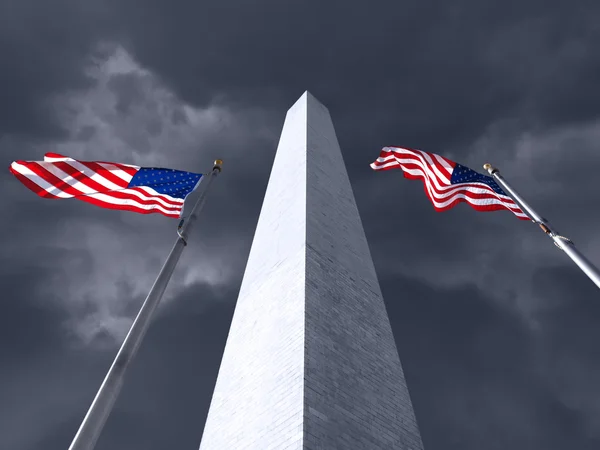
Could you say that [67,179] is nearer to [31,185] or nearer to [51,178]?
[51,178]

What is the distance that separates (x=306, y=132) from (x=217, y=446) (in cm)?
1313

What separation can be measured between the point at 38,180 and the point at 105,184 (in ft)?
3.70

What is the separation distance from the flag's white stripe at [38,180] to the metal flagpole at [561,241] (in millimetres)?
9770

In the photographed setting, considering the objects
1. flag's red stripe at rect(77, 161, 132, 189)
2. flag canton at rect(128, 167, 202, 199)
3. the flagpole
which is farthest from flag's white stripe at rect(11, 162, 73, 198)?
the flagpole

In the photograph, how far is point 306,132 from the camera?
19109 mm

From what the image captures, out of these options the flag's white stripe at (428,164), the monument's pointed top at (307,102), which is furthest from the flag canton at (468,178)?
the monument's pointed top at (307,102)

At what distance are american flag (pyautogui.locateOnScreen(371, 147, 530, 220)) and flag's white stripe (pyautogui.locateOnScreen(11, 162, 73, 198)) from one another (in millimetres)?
9691

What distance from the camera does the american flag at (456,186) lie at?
12.0m

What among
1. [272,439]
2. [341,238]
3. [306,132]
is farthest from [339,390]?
[306,132]

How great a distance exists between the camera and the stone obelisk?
816 centimetres

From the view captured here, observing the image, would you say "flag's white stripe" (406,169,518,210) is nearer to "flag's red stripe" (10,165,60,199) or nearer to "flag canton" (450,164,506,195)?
"flag canton" (450,164,506,195)

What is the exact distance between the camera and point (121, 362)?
17.7 ft

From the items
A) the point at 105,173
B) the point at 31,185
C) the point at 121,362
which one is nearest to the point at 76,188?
the point at 105,173

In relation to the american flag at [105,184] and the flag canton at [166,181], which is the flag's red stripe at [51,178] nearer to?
the american flag at [105,184]
